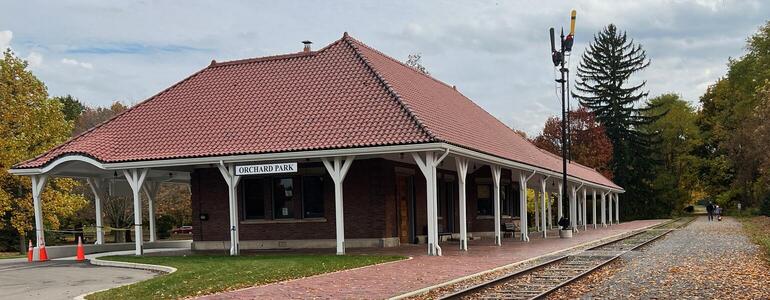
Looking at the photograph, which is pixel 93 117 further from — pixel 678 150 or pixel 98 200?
pixel 678 150

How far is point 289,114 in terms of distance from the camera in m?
22.2

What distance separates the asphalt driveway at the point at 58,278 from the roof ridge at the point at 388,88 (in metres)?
7.02

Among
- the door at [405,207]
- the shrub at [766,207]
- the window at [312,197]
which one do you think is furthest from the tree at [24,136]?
the shrub at [766,207]

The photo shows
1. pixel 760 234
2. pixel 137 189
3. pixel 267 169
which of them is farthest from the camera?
pixel 760 234

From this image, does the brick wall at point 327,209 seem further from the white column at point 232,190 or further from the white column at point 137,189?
the white column at point 137,189

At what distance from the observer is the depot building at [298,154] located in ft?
64.3

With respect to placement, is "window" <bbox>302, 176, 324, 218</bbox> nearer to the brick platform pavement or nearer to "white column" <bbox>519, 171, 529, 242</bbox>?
the brick platform pavement

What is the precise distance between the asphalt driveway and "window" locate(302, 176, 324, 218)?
6010mm

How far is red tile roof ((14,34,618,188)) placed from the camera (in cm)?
2011

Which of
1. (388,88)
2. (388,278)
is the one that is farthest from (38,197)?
(388,278)

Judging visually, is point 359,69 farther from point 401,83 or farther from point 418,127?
point 418,127

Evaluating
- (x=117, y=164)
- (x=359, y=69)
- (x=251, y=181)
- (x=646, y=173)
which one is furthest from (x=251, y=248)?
(x=646, y=173)

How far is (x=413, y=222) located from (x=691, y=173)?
220 ft

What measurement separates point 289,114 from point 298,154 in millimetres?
3006
